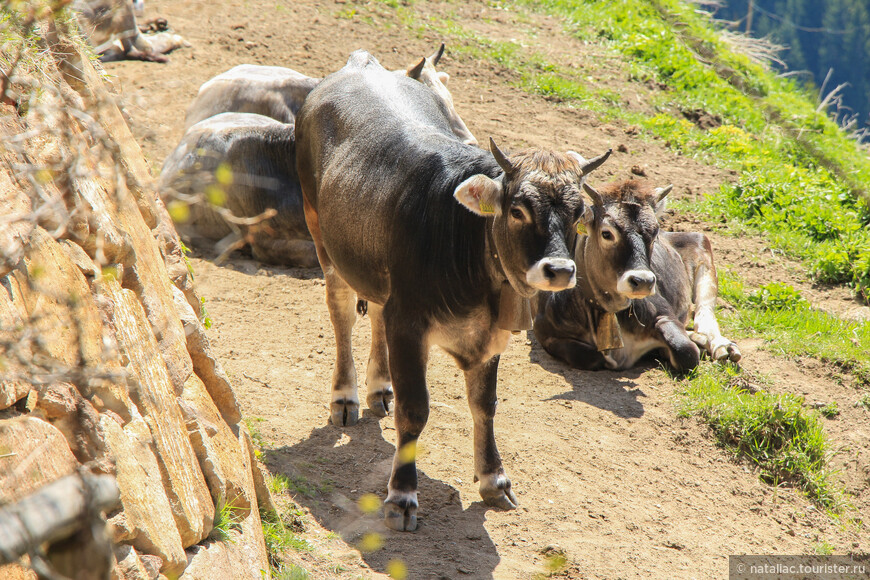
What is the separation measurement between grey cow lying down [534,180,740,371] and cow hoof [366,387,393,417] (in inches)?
64.0

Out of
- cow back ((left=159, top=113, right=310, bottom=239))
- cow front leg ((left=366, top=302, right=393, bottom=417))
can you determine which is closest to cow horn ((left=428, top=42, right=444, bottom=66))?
cow back ((left=159, top=113, right=310, bottom=239))

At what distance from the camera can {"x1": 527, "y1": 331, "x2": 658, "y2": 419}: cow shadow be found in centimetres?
580

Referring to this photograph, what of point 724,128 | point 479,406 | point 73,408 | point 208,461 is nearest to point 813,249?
point 724,128

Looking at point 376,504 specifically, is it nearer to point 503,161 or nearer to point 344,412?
point 344,412

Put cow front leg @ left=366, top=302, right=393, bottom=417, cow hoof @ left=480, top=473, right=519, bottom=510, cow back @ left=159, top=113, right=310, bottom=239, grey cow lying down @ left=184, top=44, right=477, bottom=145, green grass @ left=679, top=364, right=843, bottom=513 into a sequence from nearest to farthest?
1. cow hoof @ left=480, top=473, right=519, bottom=510
2. green grass @ left=679, top=364, right=843, bottom=513
3. cow front leg @ left=366, top=302, right=393, bottom=417
4. cow back @ left=159, top=113, right=310, bottom=239
5. grey cow lying down @ left=184, top=44, right=477, bottom=145

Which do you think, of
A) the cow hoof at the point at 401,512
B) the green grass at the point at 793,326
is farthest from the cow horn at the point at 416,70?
the cow hoof at the point at 401,512

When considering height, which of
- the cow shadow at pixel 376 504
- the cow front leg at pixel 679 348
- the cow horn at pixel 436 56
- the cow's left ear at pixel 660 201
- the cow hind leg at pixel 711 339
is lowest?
the cow hind leg at pixel 711 339

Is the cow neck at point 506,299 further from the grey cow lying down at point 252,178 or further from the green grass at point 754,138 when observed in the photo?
the grey cow lying down at point 252,178

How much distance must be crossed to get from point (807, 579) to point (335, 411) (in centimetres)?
283

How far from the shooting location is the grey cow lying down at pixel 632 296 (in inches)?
221

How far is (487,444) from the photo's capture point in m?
4.46

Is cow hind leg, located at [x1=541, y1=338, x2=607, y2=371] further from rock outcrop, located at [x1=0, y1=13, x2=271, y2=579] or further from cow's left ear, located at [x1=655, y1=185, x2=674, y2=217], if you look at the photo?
rock outcrop, located at [x1=0, y1=13, x2=271, y2=579]

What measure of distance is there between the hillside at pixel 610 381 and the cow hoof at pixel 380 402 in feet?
0.21

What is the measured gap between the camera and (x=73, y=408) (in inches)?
94.1
